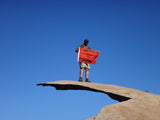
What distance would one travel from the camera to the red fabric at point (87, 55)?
26.4ft

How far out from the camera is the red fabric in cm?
805

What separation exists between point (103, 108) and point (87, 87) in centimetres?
164

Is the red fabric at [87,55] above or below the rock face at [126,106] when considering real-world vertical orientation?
above

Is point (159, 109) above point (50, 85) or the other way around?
the other way around

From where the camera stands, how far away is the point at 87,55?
8172 millimetres

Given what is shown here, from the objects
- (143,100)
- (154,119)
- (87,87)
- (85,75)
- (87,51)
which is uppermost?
(87,51)

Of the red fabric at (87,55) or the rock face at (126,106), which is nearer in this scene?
the rock face at (126,106)

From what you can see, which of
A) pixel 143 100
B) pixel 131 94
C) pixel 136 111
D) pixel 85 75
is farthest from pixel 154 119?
pixel 85 75

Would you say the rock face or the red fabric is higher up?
the red fabric

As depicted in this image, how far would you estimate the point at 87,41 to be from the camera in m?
8.41

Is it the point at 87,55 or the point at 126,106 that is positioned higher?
the point at 87,55

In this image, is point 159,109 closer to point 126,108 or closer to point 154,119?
point 154,119

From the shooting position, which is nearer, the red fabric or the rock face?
the rock face

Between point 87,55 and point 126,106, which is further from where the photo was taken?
point 87,55
